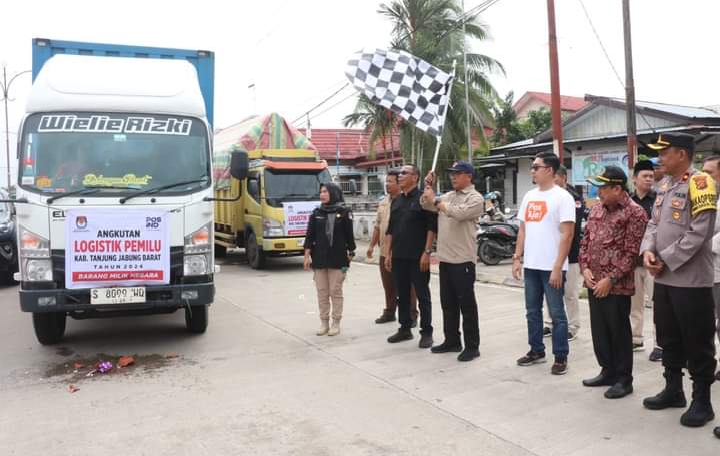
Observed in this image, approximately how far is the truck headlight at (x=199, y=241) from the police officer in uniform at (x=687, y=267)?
4.15 m

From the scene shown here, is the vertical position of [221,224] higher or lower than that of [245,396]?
higher

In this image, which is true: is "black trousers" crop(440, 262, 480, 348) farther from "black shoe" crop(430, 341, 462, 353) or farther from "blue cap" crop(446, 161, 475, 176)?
"blue cap" crop(446, 161, 475, 176)

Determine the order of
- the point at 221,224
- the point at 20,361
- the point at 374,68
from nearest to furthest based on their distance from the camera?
the point at 20,361, the point at 374,68, the point at 221,224

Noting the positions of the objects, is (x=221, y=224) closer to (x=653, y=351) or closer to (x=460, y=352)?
(x=460, y=352)

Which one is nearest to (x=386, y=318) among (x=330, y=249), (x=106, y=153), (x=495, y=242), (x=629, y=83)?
(x=330, y=249)

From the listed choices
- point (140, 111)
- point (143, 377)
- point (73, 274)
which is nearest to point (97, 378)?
point (143, 377)

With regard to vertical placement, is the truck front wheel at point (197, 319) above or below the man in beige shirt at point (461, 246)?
below

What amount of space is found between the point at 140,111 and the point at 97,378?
2723mm

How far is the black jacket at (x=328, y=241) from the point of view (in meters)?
6.74

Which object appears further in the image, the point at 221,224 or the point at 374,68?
the point at 221,224

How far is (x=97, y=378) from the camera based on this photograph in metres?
5.47

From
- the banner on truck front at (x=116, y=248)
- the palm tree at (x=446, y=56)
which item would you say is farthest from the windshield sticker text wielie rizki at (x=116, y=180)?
the palm tree at (x=446, y=56)

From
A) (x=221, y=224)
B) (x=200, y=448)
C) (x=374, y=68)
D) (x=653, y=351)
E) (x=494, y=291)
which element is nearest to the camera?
(x=200, y=448)

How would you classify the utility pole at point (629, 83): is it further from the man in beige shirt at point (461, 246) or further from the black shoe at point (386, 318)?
the man in beige shirt at point (461, 246)
